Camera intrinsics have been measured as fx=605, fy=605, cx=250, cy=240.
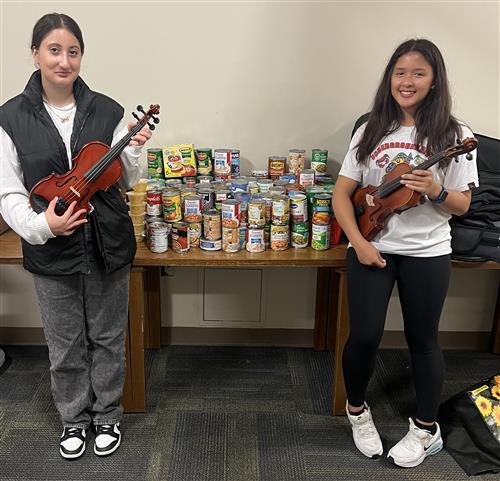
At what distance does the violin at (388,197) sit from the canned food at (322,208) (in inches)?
7.2

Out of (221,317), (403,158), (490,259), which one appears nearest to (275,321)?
(221,317)

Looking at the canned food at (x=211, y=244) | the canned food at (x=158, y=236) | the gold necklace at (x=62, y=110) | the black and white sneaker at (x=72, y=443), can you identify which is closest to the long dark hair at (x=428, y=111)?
the canned food at (x=211, y=244)

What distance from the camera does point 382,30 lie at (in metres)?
2.44

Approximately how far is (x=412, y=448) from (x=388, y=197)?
2.84 feet

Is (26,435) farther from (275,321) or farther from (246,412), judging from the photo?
(275,321)

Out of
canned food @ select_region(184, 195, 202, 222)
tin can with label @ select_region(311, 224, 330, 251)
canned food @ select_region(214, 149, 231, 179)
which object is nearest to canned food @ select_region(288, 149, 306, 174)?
canned food @ select_region(214, 149, 231, 179)

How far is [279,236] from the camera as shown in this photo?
2.17m

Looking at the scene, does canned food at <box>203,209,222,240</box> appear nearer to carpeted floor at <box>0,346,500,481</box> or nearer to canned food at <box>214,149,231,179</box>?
canned food at <box>214,149,231,179</box>

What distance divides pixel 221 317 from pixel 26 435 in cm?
98

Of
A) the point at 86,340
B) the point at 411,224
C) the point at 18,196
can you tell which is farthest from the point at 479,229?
the point at 18,196

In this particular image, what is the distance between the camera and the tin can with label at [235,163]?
2428mm

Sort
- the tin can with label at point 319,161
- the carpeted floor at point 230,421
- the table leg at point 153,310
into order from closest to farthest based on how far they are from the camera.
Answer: the carpeted floor at point 230,421
the tin can with label at point 319,161
the table leg at point 153,310

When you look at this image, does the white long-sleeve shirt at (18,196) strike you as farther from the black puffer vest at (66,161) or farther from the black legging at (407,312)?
the black legging at (407,312)

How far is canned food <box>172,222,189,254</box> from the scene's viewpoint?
7.02 ft
